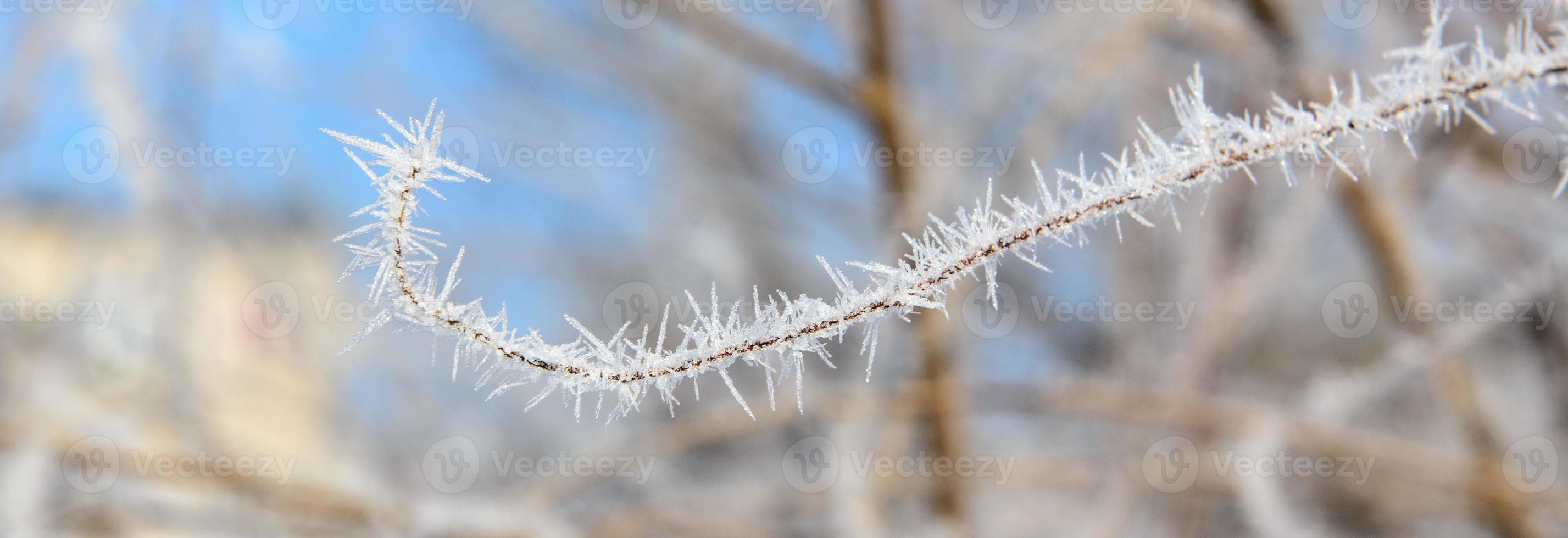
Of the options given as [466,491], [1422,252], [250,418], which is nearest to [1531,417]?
[1422,252]

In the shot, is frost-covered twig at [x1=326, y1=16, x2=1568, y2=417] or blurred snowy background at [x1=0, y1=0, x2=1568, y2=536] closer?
frost-covered twig at [x1=326, y1=16, x2=1568, y2=417]

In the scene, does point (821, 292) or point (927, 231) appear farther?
point (821, 292)

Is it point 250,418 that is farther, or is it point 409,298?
point 250,418

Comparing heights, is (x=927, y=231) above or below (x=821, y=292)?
below

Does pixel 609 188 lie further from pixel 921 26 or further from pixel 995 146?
pixel 995 146
